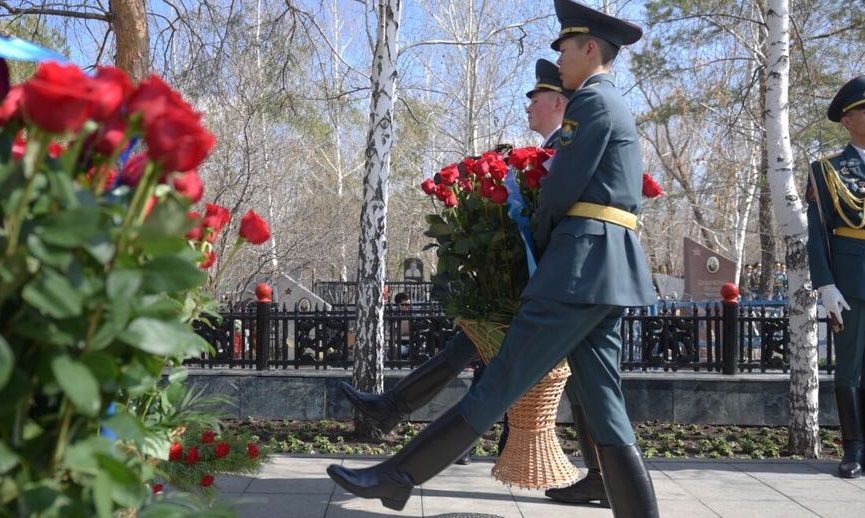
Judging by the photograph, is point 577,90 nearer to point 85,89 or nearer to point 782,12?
point 85,89

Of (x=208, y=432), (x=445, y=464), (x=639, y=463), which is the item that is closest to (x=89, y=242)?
(x=208, y=432)

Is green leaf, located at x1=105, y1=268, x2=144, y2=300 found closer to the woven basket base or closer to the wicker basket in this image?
the wicker basket

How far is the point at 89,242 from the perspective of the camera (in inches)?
47.4

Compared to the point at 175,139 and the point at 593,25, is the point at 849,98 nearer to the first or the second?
the point at 593,25

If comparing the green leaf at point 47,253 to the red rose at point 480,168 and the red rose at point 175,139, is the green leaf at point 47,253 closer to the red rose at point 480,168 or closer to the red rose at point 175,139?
the red rose at point 175,139

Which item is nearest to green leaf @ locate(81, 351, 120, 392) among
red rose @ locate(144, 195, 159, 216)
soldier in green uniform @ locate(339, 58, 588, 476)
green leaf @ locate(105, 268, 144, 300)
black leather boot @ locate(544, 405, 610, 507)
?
green leaf @ locate(105, 268, 144, 300)

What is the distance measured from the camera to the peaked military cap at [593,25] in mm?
3431

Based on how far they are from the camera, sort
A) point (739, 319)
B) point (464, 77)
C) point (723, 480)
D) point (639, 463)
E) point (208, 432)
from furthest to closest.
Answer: point (464, 77) < point (739, 319) < point (723, 480) < point (639, 463) < point (208, 432)

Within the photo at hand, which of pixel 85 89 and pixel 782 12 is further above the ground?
pixel 782 12

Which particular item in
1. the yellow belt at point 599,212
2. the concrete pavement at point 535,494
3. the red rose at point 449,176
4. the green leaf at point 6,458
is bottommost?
the concrete pavement at point 535,494

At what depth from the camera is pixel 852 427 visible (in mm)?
5285

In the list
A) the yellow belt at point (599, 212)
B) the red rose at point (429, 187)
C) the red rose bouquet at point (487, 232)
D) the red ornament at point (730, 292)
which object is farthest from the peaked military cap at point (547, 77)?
the red ornament at point (730, 292)

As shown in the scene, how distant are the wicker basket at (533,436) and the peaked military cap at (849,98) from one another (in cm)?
265

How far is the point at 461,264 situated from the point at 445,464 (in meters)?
1.24
